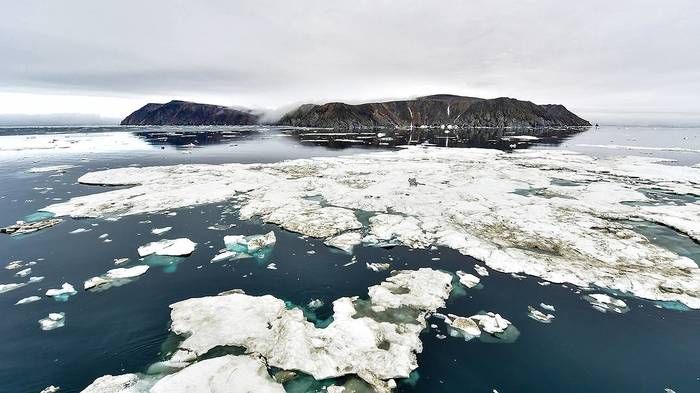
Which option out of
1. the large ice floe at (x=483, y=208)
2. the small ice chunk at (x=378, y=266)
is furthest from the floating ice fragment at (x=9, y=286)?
the small ice chunk at (x=378, y=266)

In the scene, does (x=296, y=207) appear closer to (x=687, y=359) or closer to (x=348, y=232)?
(x=348, y=232)

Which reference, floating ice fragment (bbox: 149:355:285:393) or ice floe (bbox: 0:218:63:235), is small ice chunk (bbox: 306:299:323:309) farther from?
ice floe (bbox: 0:218:63:235)

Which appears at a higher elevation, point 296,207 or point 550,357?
point 296,207

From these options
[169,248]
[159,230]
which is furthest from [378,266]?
[159,230]

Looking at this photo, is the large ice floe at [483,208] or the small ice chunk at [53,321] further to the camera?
the large ice floe at [483,208]

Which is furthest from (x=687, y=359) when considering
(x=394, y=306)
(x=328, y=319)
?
(x=328, y=319)

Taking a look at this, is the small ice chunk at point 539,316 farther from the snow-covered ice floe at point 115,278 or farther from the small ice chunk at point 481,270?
the snow-covered ice floe at point 115,278
